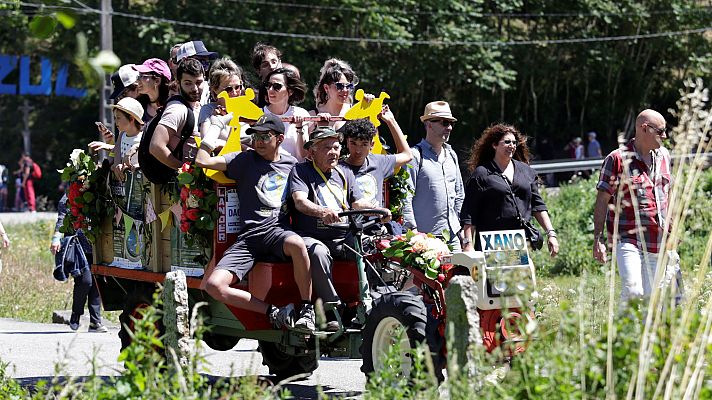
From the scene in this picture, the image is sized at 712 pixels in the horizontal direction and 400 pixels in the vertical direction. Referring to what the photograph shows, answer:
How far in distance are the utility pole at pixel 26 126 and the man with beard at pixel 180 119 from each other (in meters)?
35.5

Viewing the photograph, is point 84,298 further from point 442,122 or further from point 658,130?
point 658,130

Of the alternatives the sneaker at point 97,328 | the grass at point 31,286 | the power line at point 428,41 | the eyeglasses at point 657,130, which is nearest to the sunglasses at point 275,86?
the eyeglasses at point 657,130

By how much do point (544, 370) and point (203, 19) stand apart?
32.0 metres

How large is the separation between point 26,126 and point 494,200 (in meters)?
37.1

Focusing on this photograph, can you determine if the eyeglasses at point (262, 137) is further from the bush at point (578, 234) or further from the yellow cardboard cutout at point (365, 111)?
the bush at point (578, 234)

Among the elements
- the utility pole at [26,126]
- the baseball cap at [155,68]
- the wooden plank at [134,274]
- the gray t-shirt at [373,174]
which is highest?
the utility pole at [26,126]

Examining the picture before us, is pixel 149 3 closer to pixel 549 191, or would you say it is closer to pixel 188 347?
pixel 549 191

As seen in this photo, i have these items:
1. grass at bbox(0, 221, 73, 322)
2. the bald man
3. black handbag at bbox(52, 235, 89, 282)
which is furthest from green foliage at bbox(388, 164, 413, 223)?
grass at bbox(0, 221, 73, 322)

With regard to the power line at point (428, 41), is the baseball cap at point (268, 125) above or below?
below

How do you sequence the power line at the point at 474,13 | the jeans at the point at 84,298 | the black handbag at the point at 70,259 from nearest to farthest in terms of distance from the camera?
the black handbag at the point at 70,259 → the jeans at the point at 84,298 → the power line at the point at 474,13

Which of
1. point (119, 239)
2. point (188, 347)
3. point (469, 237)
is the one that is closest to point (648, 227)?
point (469, 237)

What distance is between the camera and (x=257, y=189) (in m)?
8.40

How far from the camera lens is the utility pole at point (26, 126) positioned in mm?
44000

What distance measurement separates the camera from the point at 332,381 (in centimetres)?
955
